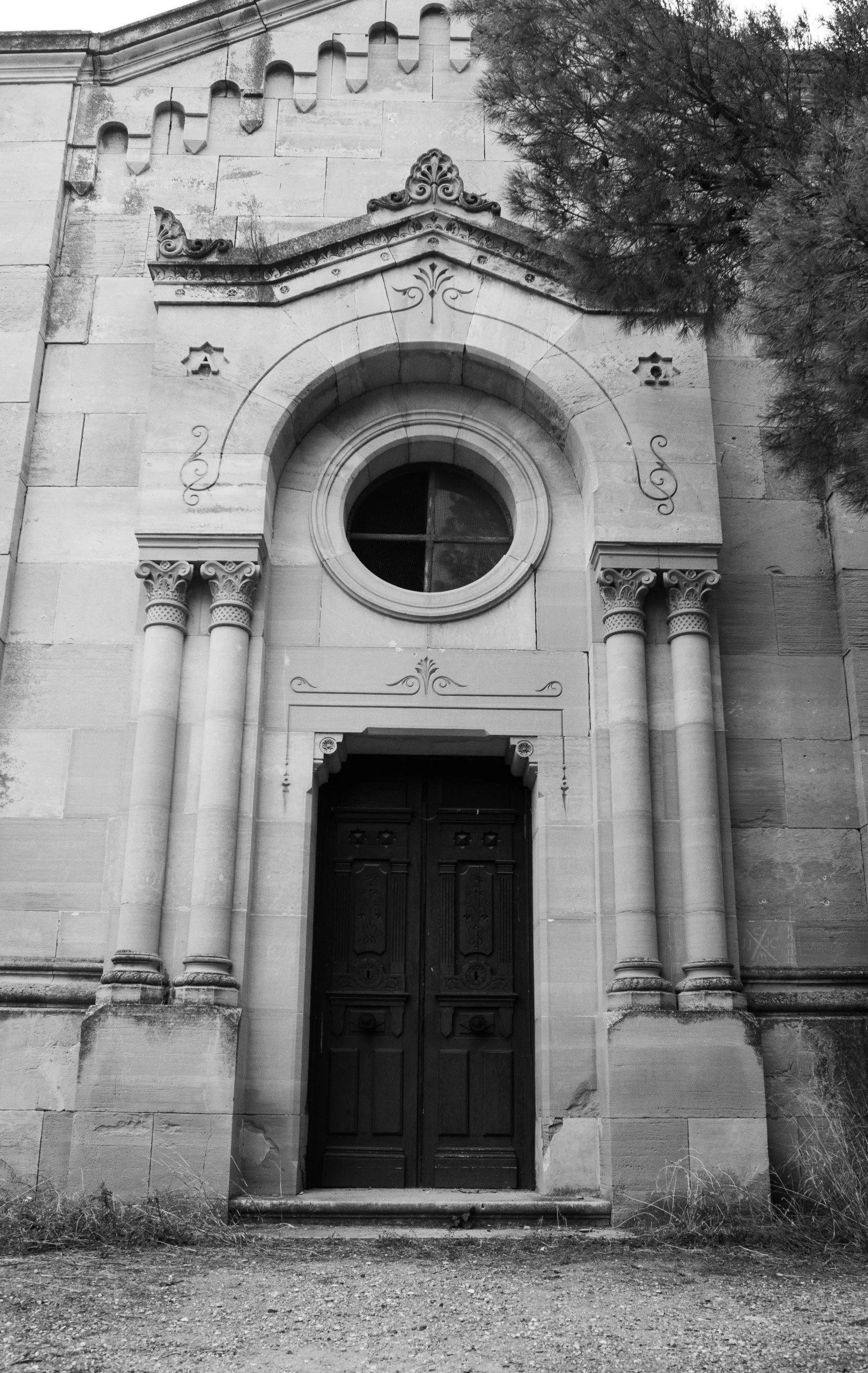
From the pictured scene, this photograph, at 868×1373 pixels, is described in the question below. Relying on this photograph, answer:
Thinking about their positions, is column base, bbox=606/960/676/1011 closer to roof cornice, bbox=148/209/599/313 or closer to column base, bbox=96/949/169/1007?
column base, bbox=96/949/169/1007

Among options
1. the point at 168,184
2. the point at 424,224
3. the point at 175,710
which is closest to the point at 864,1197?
the point at 175,710

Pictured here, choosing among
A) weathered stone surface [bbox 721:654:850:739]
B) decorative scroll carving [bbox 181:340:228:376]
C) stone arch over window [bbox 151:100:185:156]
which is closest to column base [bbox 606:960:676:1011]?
weathered stone surface [bbox 721:654:850:739]

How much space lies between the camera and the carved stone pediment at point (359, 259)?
1025 cm

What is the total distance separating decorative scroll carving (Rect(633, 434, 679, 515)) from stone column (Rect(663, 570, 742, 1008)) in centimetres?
58

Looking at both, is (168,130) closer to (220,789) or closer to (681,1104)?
(220,789)

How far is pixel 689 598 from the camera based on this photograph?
9.47 metres

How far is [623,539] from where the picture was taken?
955cm

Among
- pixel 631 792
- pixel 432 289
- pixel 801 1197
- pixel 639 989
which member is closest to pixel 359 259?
pixel 432 289

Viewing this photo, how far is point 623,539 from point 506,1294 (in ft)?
17.8

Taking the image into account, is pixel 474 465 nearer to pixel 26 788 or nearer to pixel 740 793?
pixel 740 793

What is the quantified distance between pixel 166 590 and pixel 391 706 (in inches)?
75.0

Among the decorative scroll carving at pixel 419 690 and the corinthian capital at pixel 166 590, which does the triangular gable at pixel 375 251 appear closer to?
the corinthian capital at pixel 166 590

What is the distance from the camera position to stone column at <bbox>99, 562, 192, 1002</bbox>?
27.8ft

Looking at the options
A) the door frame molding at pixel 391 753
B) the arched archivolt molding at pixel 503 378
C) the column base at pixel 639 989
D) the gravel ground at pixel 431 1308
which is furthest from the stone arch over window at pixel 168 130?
the gravel ground at pixel 431 1308
